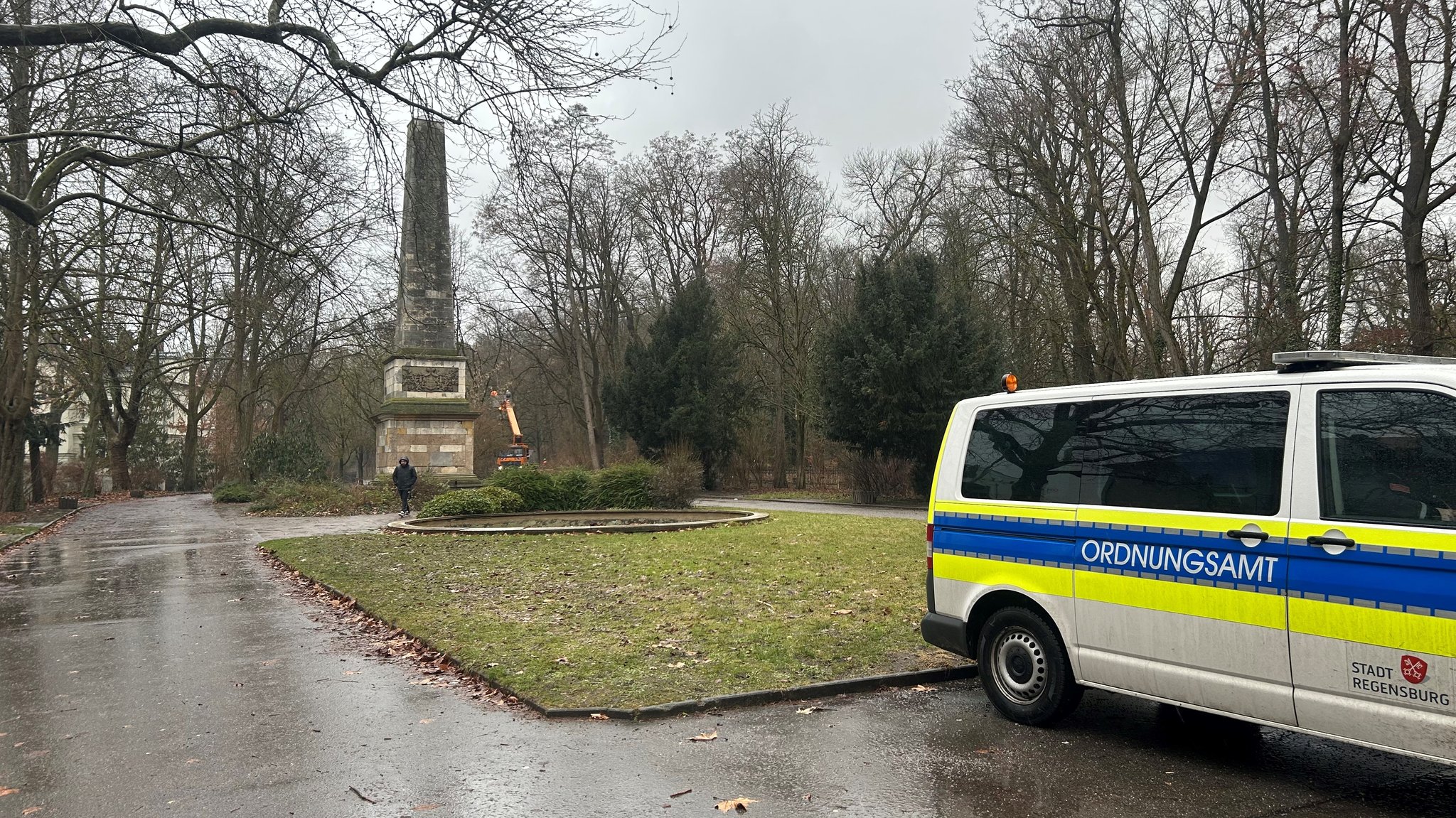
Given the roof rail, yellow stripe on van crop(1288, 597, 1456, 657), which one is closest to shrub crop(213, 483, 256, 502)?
the roof rail

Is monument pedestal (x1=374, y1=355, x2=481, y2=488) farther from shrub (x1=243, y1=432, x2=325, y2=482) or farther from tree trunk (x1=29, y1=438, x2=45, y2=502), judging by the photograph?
tree trunk (x1=29, y1=438, x2=45, y2=502)

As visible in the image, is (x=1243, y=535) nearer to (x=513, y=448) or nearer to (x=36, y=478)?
(x=36, y=478)

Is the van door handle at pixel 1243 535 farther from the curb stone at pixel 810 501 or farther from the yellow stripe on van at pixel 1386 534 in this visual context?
the curb stone at pixel 810 501

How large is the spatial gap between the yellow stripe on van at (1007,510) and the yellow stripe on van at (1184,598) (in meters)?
0.35

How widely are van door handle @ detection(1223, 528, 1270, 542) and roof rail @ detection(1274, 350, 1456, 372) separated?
82 cm

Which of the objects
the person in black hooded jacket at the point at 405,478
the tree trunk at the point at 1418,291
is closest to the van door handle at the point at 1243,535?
the tree trunk at the point at 1418,291

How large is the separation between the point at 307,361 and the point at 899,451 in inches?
1000

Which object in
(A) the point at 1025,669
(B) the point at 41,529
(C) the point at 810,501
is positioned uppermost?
(B) the point at 41,529

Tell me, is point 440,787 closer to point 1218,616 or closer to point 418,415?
point 1218,616

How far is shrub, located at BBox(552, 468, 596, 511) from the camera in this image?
22.0 m

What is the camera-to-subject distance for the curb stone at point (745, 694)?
595 cm

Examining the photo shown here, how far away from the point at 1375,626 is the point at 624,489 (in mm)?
18747

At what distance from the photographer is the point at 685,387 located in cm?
3850

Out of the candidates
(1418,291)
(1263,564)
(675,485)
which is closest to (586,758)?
(1263,564)
